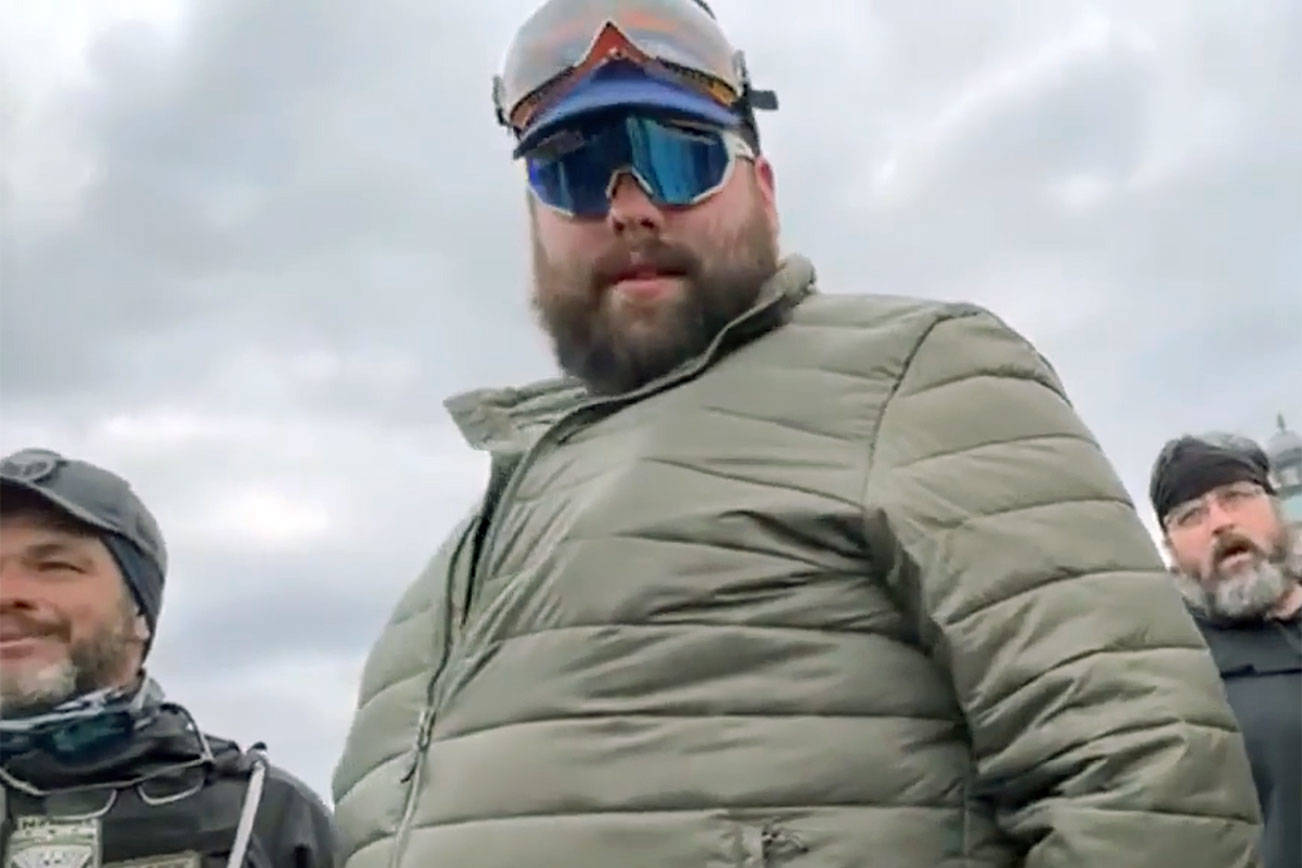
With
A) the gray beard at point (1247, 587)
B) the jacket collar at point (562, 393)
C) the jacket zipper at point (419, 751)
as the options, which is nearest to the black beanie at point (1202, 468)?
the gray beard at point (1247, 587)

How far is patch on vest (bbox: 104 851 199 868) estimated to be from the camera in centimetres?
357

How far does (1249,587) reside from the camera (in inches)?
203

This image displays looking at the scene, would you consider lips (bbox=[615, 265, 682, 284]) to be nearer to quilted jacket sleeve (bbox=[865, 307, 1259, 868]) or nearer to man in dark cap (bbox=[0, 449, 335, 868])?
quilted jacket sleeve (bbox=[865, 307, 1259, 868])

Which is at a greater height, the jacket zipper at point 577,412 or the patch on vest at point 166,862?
the jacket zipper at point 577,412

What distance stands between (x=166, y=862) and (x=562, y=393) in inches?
53.1

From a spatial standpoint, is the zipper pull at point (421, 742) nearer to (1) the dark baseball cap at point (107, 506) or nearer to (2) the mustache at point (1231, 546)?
(1) the dark baseball cap at point (107, 506)

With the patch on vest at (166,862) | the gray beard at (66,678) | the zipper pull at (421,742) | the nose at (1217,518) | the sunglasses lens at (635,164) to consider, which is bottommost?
the nose at (1217,518)

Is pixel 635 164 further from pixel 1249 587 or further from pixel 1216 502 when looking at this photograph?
pixel 1216 502

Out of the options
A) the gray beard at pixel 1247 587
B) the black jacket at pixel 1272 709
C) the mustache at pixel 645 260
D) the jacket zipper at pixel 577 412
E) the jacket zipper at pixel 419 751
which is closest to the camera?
the jacket zipper at pixel 419 751

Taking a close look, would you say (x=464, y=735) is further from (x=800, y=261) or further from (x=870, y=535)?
(x=800, y=261)

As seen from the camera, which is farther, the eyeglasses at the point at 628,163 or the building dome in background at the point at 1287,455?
the building dome in background at the point at 1287,455

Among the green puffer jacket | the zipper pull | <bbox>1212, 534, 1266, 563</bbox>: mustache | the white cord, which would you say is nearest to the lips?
the green puffer jacket

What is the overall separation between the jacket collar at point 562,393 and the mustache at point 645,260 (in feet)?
0.44

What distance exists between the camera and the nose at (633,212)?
9.37 feet
